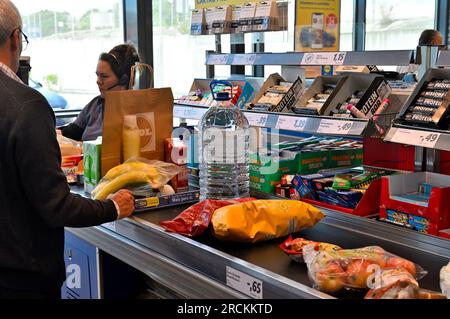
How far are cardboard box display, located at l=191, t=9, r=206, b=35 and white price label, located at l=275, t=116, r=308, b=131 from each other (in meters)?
1.19

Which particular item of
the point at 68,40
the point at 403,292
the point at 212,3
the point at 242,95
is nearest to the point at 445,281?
the point at 403,292

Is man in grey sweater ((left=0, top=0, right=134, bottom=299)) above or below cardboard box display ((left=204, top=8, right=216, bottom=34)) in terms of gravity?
below

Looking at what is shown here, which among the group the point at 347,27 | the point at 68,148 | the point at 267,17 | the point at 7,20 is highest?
the point at 347,27

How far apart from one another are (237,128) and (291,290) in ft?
4.52

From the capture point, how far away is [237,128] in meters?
2.86

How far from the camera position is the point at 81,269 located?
2.84 meters

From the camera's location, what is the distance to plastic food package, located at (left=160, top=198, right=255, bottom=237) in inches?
79.5

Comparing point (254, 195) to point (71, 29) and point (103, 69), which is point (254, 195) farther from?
point (71, 29)

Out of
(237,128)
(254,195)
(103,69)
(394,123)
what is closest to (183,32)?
(103,69)

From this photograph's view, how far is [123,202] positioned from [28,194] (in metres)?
0.39

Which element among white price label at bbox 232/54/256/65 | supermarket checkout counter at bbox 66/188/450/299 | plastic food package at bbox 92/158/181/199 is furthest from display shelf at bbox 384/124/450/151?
white price label at bbox 232/54/256/65

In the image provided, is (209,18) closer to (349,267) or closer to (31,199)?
(31,199)

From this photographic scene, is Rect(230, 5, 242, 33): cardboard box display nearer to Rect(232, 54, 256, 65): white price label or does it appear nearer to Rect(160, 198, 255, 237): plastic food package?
Rect(232, 54, 256, 65): white price label

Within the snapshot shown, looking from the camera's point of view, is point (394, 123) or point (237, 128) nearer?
point (394, 123)
